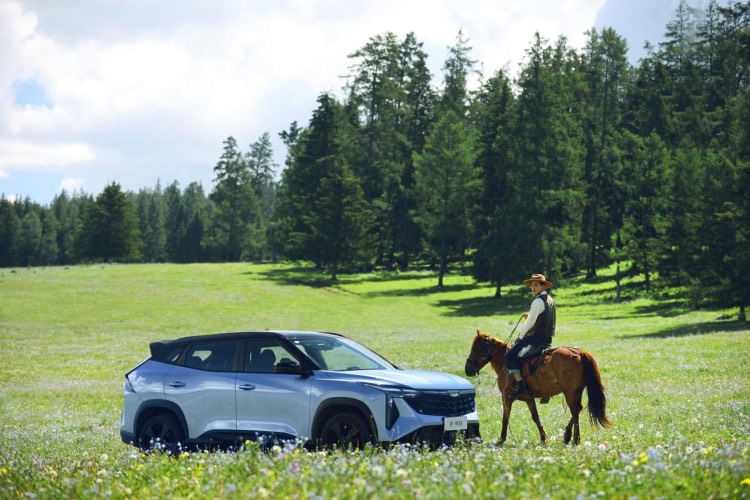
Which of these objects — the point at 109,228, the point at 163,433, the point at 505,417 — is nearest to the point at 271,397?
the point at 163,433

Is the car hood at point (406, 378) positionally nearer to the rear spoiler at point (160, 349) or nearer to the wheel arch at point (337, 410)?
the wheel arch at point (337, 410)

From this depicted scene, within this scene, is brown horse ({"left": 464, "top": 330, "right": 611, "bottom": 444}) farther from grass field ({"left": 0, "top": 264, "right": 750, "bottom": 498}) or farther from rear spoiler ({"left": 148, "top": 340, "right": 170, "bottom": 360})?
rear spoiler ({"left": 148, "top": 340, "right": 170, "bottom": 360})

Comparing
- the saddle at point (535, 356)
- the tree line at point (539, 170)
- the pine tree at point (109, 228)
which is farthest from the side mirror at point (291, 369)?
the pine tree at point (109, 228)

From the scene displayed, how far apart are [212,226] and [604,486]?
13606 cm

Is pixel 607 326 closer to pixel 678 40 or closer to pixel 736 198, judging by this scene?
pixel 736 198

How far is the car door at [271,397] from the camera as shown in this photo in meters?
11.3

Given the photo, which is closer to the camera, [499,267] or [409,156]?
[499,267]

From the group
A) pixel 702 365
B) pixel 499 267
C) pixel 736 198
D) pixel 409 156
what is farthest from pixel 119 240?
pixel 702 365

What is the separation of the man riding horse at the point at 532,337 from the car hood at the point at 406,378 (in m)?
1.76

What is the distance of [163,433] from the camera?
12.6 m

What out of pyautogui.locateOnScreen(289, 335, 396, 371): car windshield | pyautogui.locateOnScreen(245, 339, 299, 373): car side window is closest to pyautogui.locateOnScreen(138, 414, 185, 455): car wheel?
pyautogui.locateOnScreen(245, 339, 299, 373): car side window

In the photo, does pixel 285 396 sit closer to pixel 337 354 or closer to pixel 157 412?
pixel 337 354

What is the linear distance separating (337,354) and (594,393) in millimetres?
4095

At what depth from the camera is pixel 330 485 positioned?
6664mm
